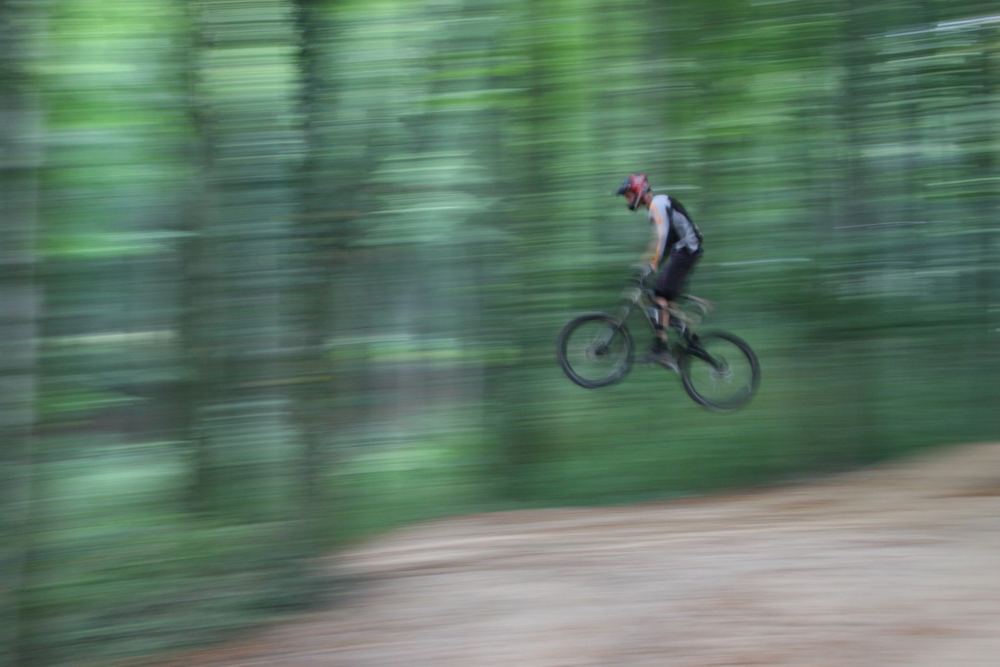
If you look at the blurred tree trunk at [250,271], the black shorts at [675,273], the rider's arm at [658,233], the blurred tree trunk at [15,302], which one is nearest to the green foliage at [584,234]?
the black shorts at [675,273]

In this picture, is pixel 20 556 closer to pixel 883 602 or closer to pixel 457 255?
pixel 883 602

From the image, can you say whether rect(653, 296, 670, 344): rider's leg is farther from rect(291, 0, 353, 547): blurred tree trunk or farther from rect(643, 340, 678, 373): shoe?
rect(291, 0, 353, 547): blurred tree trunk

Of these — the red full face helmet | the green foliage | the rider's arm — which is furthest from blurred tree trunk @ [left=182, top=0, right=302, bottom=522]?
the rider's arm

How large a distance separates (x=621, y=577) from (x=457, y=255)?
158 inches

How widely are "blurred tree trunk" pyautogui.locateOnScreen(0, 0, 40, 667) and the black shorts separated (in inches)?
190

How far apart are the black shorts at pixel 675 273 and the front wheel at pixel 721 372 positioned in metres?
0.51

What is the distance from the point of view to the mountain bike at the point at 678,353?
847 cm

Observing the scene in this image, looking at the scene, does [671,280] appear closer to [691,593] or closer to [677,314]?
[677,314]

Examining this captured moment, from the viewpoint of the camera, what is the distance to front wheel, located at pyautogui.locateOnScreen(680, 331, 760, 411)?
8588 millimetres

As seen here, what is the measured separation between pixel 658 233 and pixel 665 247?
6.1 inches

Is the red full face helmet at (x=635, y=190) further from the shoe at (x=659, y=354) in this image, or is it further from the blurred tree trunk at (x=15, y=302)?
the blurred tree trunk at (x=15, y=302)

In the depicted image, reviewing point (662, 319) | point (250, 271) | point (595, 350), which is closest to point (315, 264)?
point (250, 271)

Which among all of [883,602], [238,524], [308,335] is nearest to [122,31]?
[308,335]

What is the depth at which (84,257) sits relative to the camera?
24.3 ft
